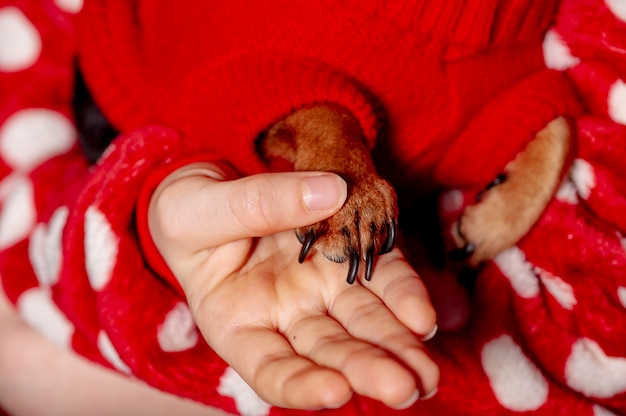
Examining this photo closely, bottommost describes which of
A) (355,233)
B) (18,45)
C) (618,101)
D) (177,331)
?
(177,331)

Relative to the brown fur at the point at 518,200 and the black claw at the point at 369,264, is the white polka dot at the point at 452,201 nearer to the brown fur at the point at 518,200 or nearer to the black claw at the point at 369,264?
the brown fur at the point at 518,200

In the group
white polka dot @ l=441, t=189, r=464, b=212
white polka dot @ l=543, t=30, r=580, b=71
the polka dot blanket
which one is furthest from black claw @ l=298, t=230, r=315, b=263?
white polka dot @ l=543, t=30, r=580, b=71

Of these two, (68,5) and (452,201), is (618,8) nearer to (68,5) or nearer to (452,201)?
(452,201)

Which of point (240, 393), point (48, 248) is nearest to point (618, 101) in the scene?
point (240, 393)

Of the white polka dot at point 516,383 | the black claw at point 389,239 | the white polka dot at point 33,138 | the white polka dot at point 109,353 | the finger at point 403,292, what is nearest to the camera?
the finger at point 403,292

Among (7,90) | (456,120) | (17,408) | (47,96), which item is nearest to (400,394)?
(456,120)

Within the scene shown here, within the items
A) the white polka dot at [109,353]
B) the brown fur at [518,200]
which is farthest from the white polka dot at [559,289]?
the white polka dot at [109,353]

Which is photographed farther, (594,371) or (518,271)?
(518,271)
